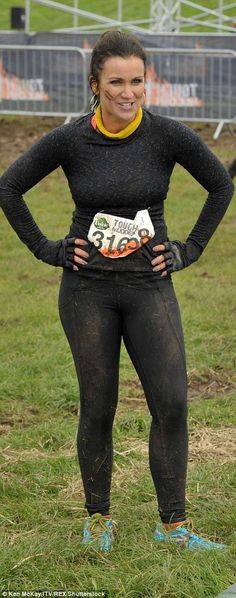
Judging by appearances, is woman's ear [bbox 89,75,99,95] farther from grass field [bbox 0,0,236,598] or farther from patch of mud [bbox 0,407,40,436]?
patch of mud [bbox 0,407,40,436]

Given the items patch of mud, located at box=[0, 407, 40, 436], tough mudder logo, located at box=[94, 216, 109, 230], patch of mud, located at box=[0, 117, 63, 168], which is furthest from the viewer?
patch of mud, located at box=[0, 117, 63, 168]

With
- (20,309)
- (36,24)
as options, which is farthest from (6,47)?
(36,24)

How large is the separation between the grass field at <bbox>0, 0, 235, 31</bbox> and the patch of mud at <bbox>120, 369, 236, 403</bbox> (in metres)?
26.9

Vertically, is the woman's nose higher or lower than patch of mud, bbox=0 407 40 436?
higher

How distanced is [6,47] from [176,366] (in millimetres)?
15002

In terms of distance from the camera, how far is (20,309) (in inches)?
389

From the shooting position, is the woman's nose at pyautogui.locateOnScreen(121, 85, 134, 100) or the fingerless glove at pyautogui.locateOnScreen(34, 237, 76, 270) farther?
the fingerless glove at pyautogui.locateOnScreen(34, 237, 76, 270)

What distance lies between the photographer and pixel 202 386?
8.00 meters

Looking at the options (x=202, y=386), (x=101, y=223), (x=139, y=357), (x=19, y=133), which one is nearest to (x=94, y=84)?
(x=101, y=223)

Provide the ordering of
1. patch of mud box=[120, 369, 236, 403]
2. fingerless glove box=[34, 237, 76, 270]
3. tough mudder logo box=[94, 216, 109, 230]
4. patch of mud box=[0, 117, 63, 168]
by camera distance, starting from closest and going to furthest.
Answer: tough mudder logo box=[94, 216, 109, 230], fingerless glove box=[34, 237, 76, 270], patch of mud box=[120, 369, 236, 403], patch of mud box=[0, 117, 63, 168]

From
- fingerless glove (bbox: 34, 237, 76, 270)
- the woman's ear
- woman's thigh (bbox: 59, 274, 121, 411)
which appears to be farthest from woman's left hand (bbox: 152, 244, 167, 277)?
the woman's ear

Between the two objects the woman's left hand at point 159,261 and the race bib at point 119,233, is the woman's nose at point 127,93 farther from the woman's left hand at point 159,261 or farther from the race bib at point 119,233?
the woman's left hand at point 159,261

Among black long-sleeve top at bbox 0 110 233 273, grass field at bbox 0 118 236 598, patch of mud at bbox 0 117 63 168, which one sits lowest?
grass field at bbox 0 118 236 598

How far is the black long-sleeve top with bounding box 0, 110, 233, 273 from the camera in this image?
4.67 metres
